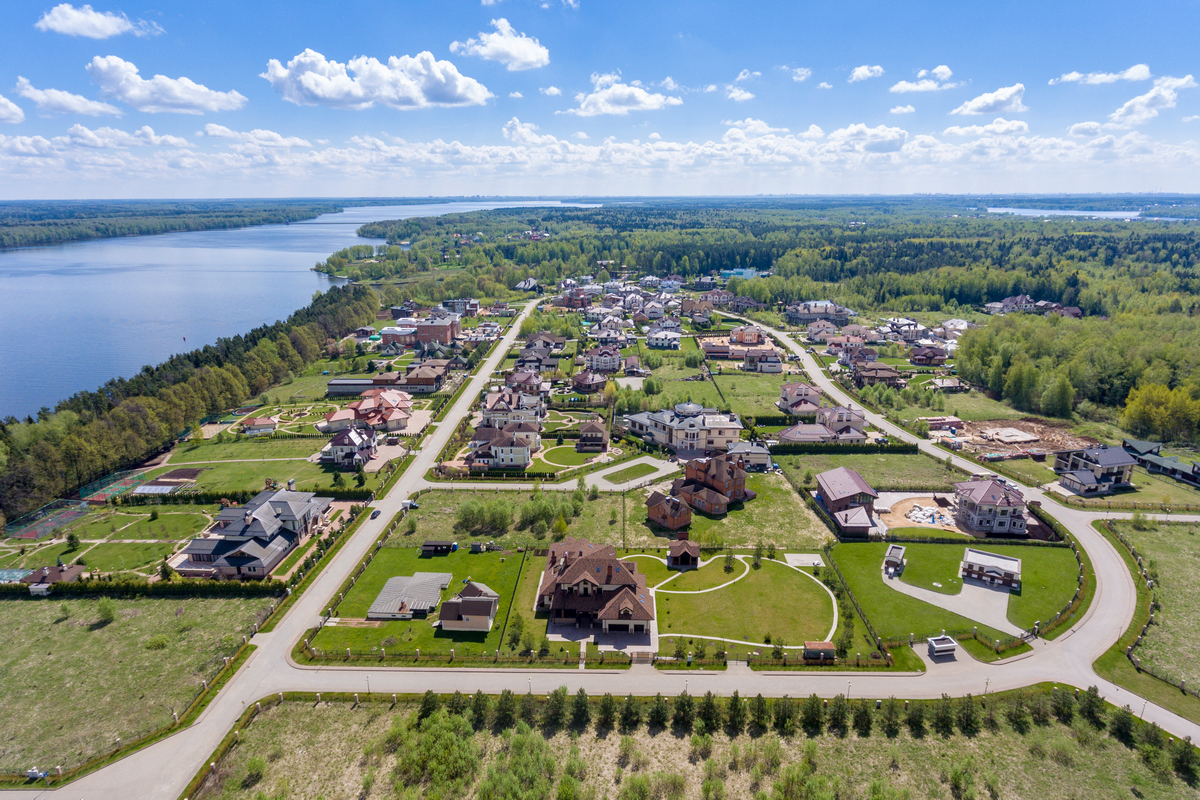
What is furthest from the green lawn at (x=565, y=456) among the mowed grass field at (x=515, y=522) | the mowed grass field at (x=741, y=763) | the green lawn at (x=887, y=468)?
the mowed grass field at (x=741, y=763)

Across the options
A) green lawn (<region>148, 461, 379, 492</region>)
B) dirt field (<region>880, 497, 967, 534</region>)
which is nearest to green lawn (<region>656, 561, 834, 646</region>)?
dirt field (<region>880, 497, 967, 534</region>)

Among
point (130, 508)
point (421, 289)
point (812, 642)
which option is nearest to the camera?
point (812, 642)

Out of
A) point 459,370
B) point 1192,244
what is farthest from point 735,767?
point 1192,244

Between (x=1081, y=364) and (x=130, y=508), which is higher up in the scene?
(x=1081, y=364)

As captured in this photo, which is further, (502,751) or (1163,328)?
(1163,328)

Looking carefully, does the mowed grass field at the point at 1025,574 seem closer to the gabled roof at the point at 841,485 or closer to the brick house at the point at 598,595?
the gabled roof at the point at 841,485

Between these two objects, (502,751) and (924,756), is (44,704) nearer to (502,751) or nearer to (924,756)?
(502,751)

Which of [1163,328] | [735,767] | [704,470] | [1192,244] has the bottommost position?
[735,767]
